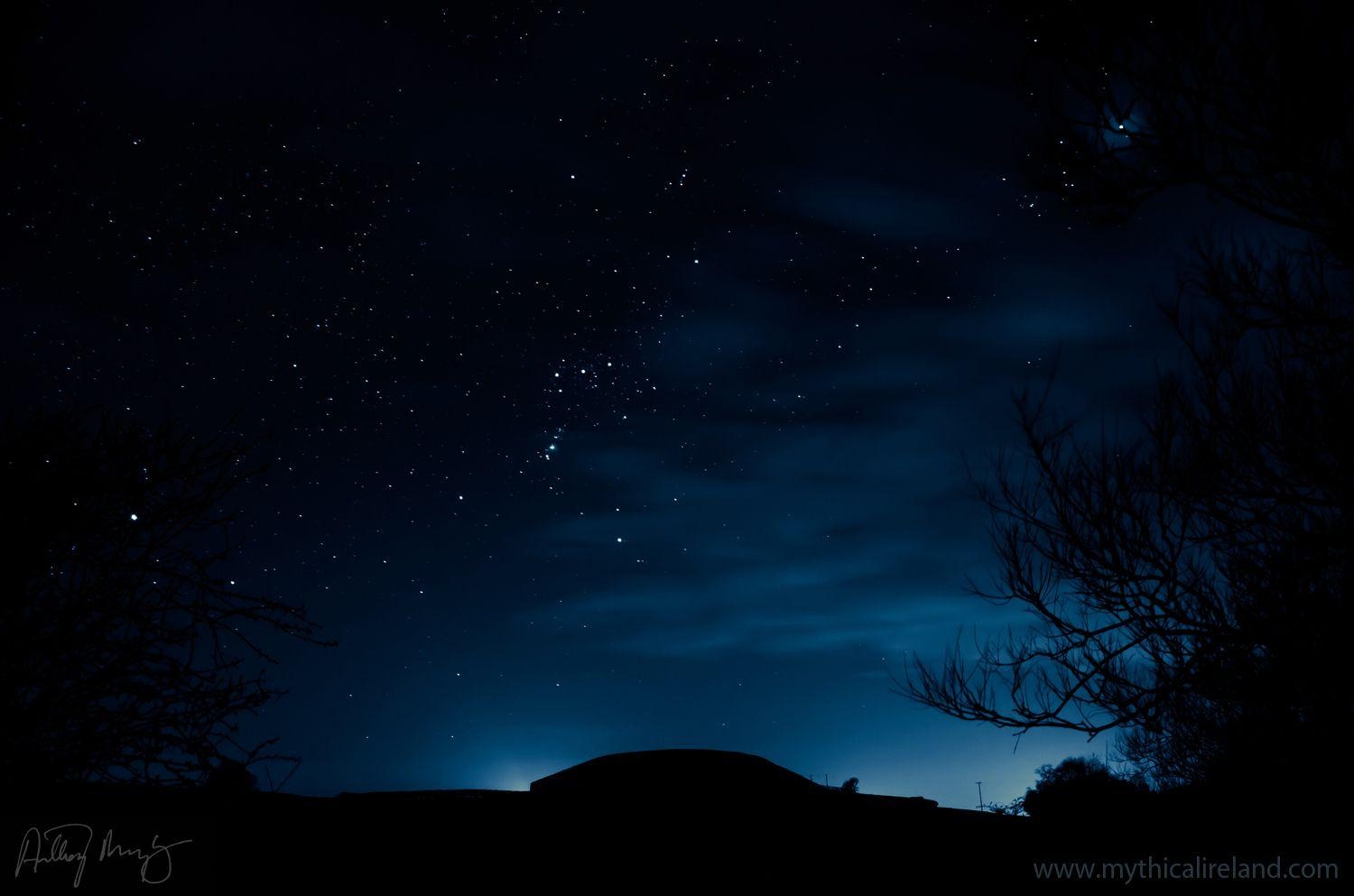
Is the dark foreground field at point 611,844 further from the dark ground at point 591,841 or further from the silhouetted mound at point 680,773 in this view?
the silhouetted mound at point 680,773

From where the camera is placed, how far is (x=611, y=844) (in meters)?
2.52

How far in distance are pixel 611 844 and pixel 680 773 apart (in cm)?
129

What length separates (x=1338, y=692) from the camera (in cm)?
696

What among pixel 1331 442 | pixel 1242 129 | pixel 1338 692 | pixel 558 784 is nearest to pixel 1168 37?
pixel 1242 129

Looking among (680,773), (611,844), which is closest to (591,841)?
(611,844)

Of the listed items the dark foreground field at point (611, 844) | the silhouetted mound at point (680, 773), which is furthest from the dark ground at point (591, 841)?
the silhouetted mound at point (680, 773)
